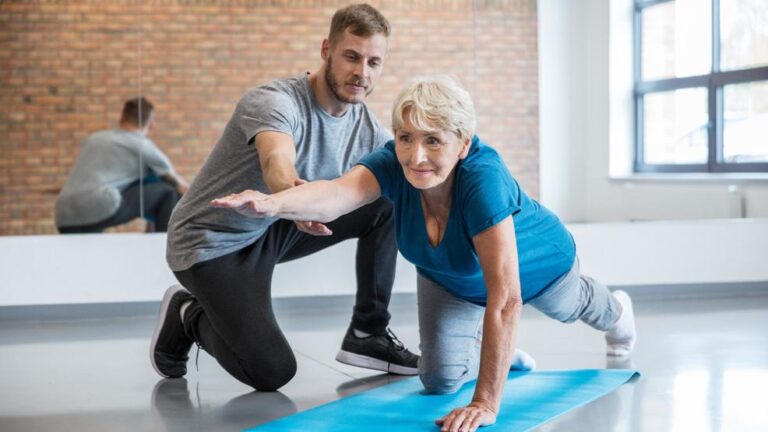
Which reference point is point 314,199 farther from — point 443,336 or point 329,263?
point 329,263

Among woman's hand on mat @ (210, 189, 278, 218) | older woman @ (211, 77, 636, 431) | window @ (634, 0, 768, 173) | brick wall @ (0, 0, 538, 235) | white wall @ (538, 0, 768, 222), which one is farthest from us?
window @ (634, 0, 768, 173)

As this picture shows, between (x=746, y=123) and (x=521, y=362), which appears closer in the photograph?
(x=521, y=362)

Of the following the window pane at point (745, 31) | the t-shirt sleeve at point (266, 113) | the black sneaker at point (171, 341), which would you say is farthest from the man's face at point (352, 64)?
the window pane at point (745, 31)

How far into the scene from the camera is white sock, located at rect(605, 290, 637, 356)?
3109 mm

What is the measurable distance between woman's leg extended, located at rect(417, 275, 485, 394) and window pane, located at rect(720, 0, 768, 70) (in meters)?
3.37

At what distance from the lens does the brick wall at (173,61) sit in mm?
4477

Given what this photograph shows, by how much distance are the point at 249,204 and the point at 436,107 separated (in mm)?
466

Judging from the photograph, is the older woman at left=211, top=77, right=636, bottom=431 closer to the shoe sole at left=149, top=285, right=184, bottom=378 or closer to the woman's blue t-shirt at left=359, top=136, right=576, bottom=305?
the woman's blue t-shirt at left=359, top=136, right=576, bottom=305

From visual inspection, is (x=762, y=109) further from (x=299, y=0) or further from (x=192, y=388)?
(x=192, y=388)

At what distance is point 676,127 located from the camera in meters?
5.38

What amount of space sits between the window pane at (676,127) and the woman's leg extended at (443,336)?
9.31 ft

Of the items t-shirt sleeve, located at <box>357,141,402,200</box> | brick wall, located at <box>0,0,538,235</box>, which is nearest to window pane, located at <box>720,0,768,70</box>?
brick wall, located at <box>0,0,538,235</box>

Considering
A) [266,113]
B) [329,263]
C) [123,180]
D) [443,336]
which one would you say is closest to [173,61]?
[123,180]

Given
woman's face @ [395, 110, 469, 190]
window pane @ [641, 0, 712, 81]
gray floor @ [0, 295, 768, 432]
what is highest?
window pane @ [641, 0, 712, 81]
